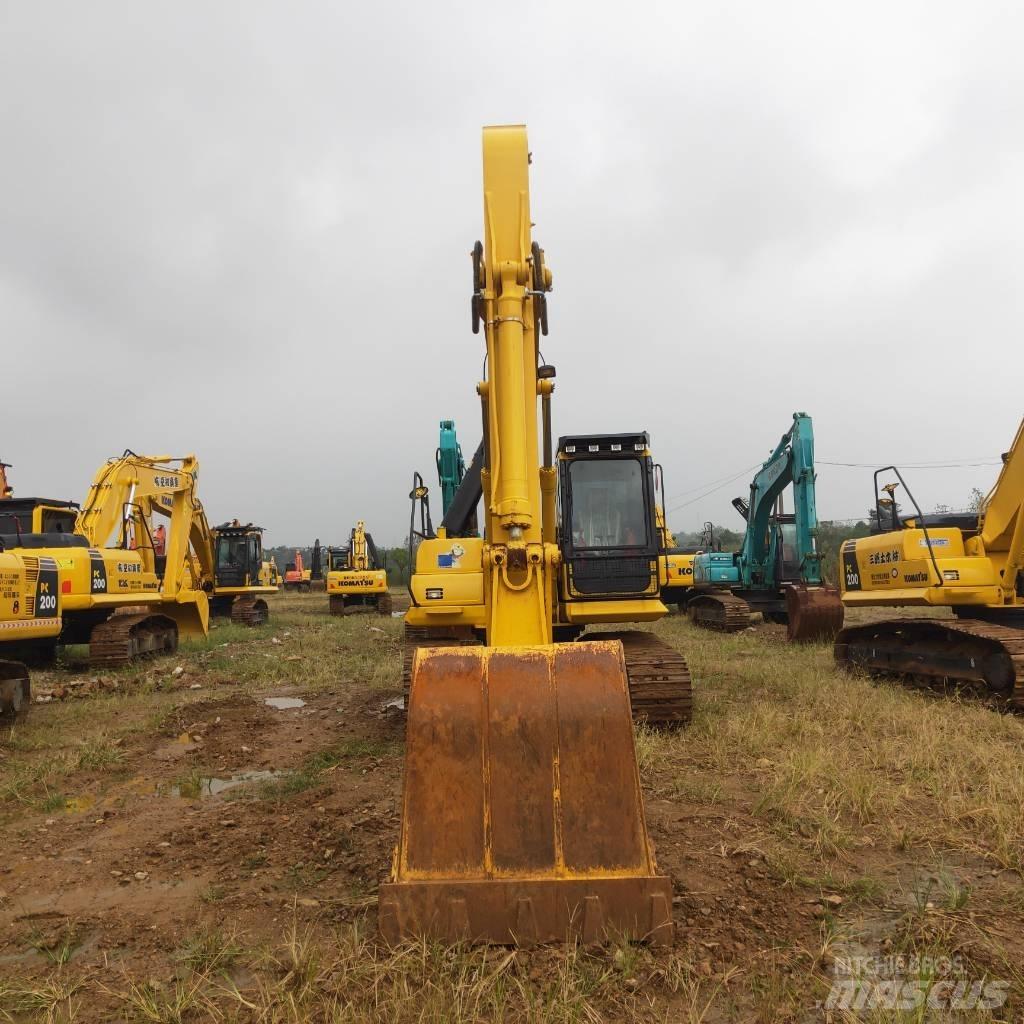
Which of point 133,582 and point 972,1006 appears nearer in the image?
point 972,1006

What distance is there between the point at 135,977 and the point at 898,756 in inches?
194

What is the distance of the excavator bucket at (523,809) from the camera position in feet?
9.71

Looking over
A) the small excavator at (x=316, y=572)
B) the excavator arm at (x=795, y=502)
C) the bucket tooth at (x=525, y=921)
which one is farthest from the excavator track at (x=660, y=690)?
the small excavator at (x=316, y=572)

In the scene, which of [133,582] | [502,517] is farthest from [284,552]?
[502,517]

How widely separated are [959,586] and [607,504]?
4054 mm

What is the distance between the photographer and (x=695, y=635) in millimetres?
15055

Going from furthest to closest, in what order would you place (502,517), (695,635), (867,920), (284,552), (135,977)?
1. (284,552)
2. (695,635)
3. (502,517)
4. (867,920)
5. (135,977)

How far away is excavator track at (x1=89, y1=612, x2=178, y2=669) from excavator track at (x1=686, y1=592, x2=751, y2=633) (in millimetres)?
10574

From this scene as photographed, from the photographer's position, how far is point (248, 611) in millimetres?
19484

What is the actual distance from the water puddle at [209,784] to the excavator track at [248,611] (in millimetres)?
14177

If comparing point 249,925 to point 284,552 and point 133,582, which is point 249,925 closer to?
point 133,582

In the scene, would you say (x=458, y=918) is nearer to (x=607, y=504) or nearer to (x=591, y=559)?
(x=591, y=559)

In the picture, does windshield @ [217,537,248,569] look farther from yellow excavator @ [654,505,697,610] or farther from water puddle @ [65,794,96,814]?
water puddle @ [65,794,96,814]

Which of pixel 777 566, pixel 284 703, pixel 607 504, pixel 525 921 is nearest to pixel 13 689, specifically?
pixel 284 703
